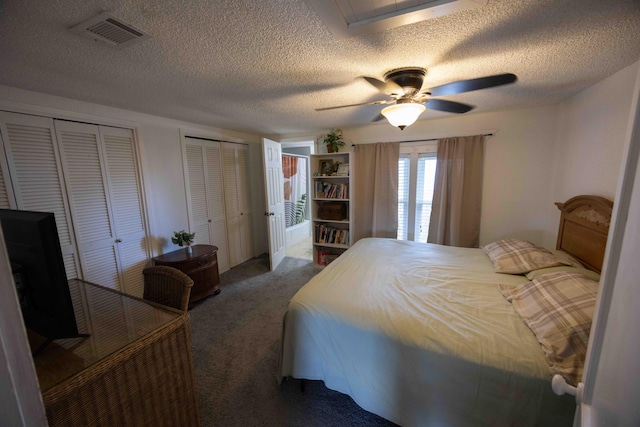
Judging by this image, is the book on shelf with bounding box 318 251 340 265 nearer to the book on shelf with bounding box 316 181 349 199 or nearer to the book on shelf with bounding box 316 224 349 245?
the book on shelf with bounding box 316 224 349 245

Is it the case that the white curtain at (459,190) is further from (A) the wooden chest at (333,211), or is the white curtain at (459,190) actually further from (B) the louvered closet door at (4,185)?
(B) the louvered closet door at (4,185)

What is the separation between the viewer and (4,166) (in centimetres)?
182

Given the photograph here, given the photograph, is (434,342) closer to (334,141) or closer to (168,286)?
(168,286)

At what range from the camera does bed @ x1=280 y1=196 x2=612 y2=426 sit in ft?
3.55

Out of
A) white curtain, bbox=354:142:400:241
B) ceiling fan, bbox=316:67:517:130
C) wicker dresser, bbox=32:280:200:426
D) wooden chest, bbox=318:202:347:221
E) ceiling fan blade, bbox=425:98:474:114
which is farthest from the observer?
wooden chest, bbox=318:202:347:221

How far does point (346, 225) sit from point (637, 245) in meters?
3.40

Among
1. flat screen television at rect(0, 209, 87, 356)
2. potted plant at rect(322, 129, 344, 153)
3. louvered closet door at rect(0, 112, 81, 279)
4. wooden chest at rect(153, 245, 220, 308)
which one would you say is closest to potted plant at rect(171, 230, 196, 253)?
wooden chest at rect(153, 245, 220, 308)

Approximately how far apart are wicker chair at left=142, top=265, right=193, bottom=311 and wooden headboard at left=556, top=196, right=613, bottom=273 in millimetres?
2767

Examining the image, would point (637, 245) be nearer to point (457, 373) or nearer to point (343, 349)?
point (457, 373)

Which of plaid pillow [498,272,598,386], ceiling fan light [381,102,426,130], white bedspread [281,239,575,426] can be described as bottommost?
white bedspread [281,239,575,426]

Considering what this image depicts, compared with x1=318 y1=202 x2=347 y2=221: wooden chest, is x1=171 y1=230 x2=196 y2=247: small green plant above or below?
below

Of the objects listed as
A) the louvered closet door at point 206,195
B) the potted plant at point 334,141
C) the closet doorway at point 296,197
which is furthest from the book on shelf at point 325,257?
the potted plant at point 334,141

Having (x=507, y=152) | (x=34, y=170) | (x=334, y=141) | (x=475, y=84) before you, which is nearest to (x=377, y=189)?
(x=334, y=141)

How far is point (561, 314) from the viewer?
1.20 metres
